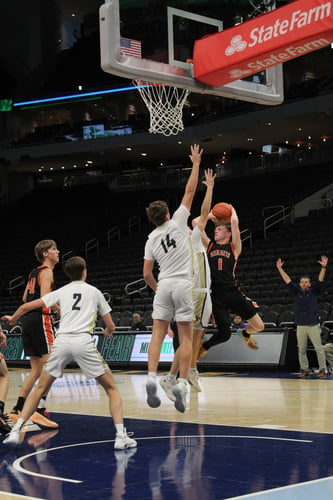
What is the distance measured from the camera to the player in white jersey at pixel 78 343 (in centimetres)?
657

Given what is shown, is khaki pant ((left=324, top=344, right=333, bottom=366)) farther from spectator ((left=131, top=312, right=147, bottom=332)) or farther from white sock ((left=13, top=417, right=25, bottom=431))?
white sock ((left=13, top=417, right=25, bottom=431))

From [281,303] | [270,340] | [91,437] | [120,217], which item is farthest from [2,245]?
[91,437]

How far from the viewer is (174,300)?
25.3 feet

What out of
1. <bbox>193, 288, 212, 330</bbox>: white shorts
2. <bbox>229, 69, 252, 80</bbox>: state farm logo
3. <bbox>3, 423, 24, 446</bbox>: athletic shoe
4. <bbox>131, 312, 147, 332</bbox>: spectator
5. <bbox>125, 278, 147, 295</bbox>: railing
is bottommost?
<bbox>131, 312, 147, 332</bbox>: spectator

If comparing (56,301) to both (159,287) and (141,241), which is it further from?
(141,241)

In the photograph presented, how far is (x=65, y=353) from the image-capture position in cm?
662

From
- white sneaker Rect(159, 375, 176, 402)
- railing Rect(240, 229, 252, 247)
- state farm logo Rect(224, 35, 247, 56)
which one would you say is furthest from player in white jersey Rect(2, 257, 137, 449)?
railing Rect(240, 229, 252, 247)

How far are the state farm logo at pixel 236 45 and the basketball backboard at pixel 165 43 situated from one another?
44 centimetres

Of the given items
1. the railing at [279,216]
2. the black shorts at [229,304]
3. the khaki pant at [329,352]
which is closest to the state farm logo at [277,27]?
the black shorts at [229,304]

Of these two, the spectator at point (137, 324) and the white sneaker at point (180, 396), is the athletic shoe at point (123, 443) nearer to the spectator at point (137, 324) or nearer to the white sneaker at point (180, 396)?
the white sneaker at point (180, 396)

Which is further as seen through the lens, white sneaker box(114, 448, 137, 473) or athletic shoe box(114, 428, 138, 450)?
athletic shoe box(114, 428, 138, 450)

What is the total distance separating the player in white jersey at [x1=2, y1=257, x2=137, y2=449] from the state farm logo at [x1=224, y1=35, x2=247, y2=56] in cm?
441

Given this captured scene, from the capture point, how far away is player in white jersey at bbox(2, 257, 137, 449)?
21.6ft

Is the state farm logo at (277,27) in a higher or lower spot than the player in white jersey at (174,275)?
higher
